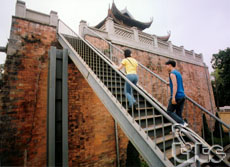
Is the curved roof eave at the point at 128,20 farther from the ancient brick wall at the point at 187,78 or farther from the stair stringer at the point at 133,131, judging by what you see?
the stair stringer at the point at 133,131

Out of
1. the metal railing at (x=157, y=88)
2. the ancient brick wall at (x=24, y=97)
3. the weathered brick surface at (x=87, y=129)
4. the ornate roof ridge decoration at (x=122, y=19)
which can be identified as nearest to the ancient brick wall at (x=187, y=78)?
the metal railing at (x=157, y=88)

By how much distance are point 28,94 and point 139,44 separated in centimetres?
577

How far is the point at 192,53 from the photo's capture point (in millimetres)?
10828

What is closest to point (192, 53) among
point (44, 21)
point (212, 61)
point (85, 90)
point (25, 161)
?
point (212, 61)

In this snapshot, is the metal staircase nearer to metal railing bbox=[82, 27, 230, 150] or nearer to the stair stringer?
the stair stringer

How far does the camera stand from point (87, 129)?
4.40m

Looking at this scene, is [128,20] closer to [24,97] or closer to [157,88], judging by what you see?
[157,88]

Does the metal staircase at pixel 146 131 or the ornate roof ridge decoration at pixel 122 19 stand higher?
the ornate roof ridge decoration at pixel 122 19

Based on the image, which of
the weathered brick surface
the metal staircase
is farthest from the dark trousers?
the weathered brick surface

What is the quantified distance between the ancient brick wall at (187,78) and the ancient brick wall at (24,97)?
2.06 metres

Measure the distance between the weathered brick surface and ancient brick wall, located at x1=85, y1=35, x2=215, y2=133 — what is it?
2205 millimetres

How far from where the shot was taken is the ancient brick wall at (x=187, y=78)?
6.48 metres

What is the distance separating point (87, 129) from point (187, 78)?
28.5ft

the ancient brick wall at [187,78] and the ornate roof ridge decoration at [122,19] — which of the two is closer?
the ancient brick wall at [187,78]
